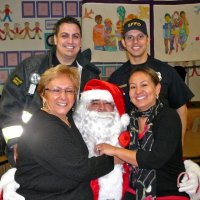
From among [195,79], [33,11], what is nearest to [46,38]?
[33,11]

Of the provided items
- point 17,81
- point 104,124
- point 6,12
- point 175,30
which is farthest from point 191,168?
point 6,12

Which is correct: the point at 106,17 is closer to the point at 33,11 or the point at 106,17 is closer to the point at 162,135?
the point at 33,11

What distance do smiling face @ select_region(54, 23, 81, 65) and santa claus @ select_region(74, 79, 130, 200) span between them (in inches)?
14.0

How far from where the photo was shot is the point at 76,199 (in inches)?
75.9

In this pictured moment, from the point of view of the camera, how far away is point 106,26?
4719mm

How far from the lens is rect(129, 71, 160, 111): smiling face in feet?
7.32

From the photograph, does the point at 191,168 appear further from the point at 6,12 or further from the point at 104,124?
the point at 6,12

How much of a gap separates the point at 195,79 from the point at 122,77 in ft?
7.96

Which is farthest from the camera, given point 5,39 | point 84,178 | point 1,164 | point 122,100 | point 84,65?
point 5,39

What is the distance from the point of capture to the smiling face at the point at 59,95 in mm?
2021

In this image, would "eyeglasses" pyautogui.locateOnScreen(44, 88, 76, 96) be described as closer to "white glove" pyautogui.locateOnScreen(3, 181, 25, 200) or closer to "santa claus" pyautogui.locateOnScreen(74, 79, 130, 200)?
"santa claus" pyautogui.locateOnScreen(74, 79, 130, 200)

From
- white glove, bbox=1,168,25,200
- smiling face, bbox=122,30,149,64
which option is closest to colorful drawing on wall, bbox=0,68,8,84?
smiling face, bbox=122,30,149,64

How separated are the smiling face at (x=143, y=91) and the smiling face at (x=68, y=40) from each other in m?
0.71

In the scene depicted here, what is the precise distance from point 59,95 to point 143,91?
55 cm
